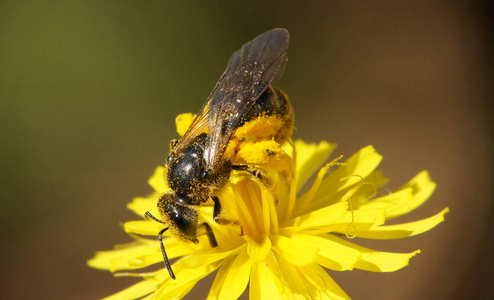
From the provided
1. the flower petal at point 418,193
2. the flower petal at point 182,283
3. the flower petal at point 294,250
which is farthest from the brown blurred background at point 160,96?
the flower petal at point 294,250

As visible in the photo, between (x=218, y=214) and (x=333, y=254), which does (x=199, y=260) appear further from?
(x=333, y=254)

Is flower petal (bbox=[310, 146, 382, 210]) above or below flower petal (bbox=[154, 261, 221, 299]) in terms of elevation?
above

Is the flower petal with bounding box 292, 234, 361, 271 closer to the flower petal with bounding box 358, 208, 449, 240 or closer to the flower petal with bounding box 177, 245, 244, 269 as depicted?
the flower petal with bounding box 358, 208, 449, 240

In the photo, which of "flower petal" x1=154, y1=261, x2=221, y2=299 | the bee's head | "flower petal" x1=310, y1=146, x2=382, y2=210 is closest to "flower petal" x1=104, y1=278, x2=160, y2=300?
"flower petal" x1=154, y1=261, x2=221, y2=299

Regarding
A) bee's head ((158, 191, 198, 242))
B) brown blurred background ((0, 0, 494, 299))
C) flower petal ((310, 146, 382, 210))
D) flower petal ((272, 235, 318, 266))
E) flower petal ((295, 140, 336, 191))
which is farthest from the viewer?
brown blurred background ((0, 0, 494, 299))

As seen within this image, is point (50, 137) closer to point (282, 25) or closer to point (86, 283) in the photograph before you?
point (86, 283)

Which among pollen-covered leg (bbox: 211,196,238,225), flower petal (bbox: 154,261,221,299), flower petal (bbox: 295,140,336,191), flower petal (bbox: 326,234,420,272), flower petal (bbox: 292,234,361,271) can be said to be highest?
flower petal (bbox: 295,140,336,191)

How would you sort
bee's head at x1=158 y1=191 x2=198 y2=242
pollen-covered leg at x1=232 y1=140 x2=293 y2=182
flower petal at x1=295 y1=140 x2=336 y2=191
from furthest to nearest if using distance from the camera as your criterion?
1. flower petal at x1=295 y1=140 x2=336 y2=191
2. pollen-covered leg at x1=232 y1=140 x2=293 y2=182
3. bee's head at x1=158 y1=191 x2=198 y2=242

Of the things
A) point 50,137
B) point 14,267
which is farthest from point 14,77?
point 14,267
